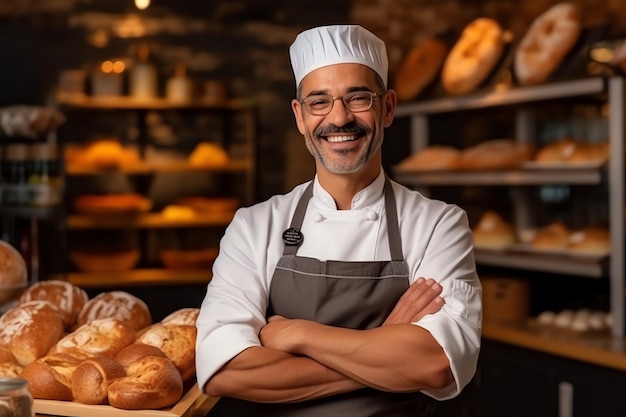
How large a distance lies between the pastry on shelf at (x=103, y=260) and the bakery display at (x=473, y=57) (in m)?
2.47

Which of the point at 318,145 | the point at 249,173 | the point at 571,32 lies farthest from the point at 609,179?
the point at 249,173

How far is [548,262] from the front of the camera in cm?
331

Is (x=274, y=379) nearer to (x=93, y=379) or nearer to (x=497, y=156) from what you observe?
(x=93, y=379)

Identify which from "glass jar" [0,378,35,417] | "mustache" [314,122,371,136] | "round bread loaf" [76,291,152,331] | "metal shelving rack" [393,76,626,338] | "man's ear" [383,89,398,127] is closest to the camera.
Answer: "glass jar" [0,378,35,417]

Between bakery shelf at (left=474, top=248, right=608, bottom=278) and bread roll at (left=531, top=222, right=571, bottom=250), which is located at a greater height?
bread roll at (left=531, top=222, right=571, bottom=250)

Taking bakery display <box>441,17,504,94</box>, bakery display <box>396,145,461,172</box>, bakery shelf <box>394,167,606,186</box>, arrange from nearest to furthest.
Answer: bakery shelf <box>394,167,606,186</box>
bakery display <box>441,17,504,94</box>
bakery display <box>396,145,461,172</box>

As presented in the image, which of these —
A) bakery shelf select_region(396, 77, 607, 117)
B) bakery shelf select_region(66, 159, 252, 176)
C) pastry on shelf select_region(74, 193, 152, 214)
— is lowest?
pastry on shelf select_region(74, 193, 152, 214)

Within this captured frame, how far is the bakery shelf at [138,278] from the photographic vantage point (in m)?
5.18

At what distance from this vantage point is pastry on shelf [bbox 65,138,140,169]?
5.18 meters

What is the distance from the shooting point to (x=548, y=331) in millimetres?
3344

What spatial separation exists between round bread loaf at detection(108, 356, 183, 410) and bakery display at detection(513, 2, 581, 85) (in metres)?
2.34

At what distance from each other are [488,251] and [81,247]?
2.95 meters

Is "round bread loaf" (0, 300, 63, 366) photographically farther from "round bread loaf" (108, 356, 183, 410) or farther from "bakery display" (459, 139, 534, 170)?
"bakery display" (459, 139, 534, 170)

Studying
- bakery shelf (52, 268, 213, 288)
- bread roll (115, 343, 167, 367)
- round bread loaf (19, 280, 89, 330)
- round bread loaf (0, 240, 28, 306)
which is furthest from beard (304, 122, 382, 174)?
bakery shelf (52, 268, 213, 288)
